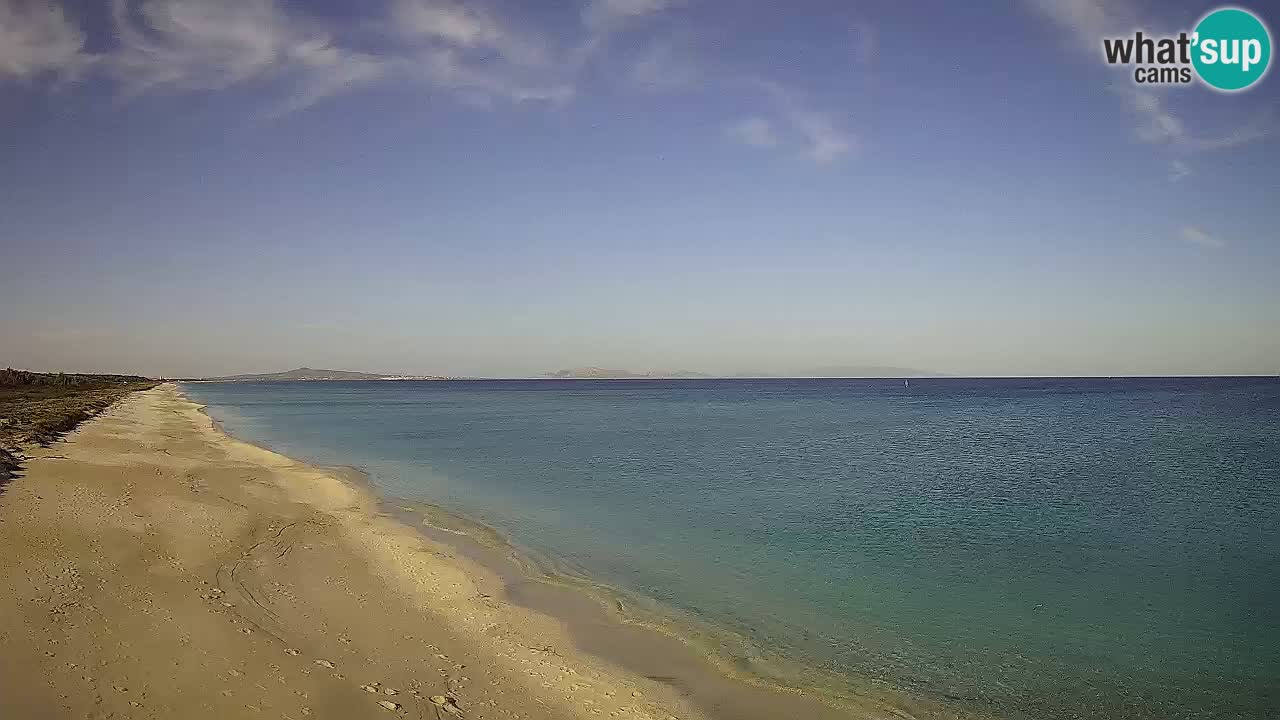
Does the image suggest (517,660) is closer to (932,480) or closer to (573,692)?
(573,692)

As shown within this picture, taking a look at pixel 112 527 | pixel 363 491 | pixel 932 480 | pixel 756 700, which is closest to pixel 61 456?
pixel 363 491

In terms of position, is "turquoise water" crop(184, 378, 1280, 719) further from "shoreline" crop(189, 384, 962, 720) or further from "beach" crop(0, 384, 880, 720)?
"beach" crop(0, 384, 880, 720)

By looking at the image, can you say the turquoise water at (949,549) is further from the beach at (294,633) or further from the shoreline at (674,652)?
the beach at (294,633)

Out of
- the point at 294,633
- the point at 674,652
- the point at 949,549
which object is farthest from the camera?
the point at 949,549

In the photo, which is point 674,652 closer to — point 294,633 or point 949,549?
point 294,633

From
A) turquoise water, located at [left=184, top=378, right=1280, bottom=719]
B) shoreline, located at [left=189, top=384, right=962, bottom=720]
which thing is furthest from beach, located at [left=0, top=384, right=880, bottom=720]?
turquoise water, located at [left=184, top=378, right=1280, bottom=719]

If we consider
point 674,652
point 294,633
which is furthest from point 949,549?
point 294,633
